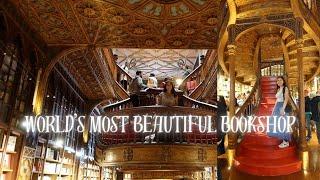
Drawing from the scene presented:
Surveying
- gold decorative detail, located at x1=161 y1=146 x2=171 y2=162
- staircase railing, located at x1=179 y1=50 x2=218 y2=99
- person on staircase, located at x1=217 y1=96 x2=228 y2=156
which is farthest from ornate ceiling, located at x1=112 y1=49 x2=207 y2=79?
person on staircase, located at x1=217 y1=96 x2=228 y2=156

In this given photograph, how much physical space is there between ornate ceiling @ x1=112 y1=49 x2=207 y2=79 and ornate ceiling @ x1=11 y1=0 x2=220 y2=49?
393 inches

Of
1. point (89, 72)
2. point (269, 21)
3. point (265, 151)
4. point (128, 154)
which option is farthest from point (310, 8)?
point (89, 72)

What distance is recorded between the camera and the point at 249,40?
735 centimetres

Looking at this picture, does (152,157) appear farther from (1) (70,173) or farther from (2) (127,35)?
(1) (70,173)

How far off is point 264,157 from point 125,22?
403 cm

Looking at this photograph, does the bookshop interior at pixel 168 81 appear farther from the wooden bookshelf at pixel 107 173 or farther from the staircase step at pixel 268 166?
the wooden bookshelf at pixel 107 173

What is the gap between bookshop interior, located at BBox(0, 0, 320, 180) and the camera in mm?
5414

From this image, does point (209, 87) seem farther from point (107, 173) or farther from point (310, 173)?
point (310, 173)

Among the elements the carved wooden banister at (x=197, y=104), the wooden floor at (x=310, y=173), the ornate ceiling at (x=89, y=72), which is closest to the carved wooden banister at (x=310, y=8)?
the wooden floor at (x=310, y=173)

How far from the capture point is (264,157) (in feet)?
17.2

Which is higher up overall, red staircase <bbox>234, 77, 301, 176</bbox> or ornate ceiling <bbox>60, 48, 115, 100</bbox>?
ornate ceiling <bbox>60, 48, 115, 100</bbox>

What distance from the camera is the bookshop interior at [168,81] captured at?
213 inches

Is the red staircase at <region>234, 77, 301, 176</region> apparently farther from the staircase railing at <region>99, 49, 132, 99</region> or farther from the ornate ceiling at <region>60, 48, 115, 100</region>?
the staircase railing at <region>99, 49, 132, 99</region>

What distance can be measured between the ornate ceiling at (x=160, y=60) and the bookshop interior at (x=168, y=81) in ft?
28.0
